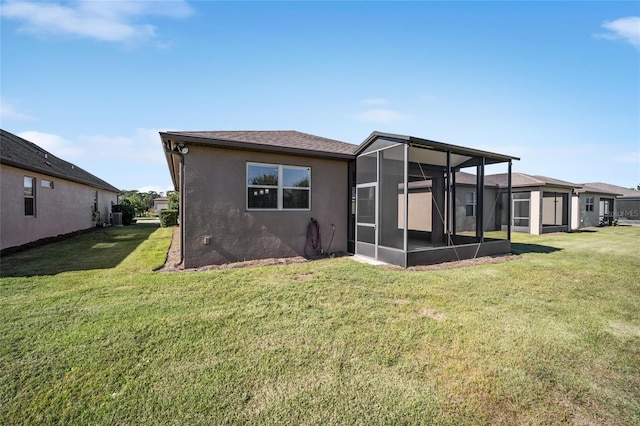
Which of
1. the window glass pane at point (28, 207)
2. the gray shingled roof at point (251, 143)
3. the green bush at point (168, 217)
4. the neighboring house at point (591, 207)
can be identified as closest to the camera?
the gray shingled roof at point (251, 143)

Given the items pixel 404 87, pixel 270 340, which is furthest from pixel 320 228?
pixel 404 87

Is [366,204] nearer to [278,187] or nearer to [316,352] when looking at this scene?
[278,187]

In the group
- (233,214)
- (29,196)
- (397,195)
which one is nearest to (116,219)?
(29,196)

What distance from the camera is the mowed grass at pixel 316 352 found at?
2.12 m

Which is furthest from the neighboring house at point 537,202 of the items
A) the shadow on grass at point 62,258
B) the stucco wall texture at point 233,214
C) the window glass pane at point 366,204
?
the shadow on grass at point 62,258

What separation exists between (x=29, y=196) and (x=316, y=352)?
12361 mm

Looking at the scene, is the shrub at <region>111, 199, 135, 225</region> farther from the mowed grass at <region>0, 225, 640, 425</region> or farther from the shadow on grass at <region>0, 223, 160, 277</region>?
the mowed grass at <region>0, 225, 640, 425</region>

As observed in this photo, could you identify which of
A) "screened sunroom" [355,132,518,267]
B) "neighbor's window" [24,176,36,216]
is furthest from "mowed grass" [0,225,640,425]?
"neighbor's window" [24,176,36,216]

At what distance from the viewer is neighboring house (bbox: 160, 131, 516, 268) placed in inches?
260

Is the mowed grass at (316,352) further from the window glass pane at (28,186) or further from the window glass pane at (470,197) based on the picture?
the window glass pane at (470,197)

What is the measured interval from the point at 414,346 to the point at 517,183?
1690 centimetres

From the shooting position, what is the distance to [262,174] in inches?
289

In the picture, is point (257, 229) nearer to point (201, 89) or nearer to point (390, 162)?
point (390, 162)

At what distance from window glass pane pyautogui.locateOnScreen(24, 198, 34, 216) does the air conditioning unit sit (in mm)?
11037
